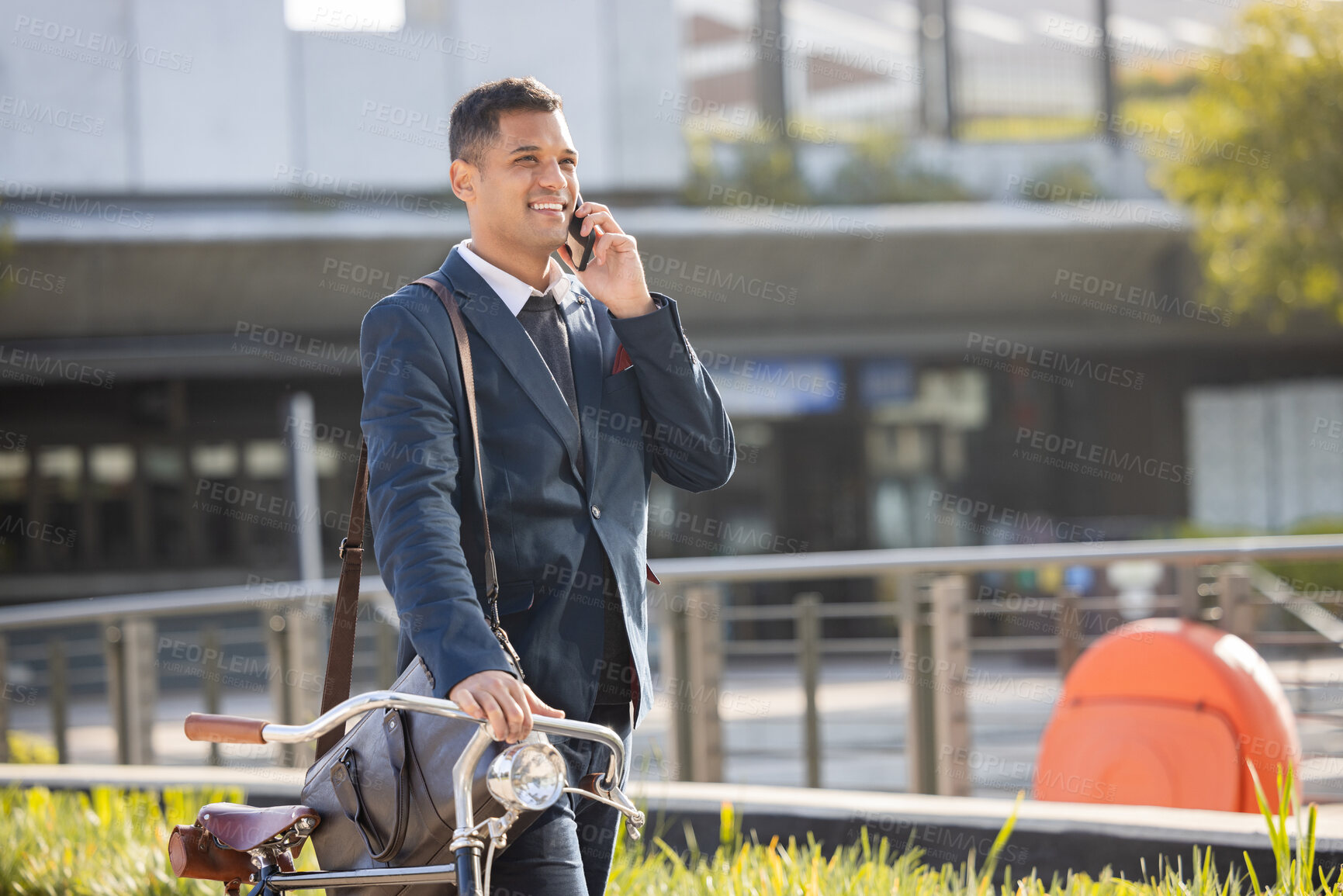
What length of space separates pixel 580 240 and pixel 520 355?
9.7 inches

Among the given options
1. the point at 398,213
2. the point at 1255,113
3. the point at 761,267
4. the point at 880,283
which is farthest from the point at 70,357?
the point at 1255,113

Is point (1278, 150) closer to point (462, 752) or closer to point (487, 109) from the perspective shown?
point (487, 109)

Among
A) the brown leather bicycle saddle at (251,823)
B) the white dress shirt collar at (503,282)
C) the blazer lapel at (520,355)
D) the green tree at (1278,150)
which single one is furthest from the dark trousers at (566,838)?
the green tree at (1278,150)

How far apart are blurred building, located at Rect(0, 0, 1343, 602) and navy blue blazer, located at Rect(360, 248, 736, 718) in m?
12.8

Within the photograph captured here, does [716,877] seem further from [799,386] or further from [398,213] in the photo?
[799,386]

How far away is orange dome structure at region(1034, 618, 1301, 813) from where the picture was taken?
177 inches

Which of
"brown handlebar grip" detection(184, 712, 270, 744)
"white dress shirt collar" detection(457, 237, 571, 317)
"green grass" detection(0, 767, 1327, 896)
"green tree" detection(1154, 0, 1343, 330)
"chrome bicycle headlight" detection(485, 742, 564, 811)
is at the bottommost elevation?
"green grass" detection(0, 767, 1327, 896)

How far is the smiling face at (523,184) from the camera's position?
2.26 metres

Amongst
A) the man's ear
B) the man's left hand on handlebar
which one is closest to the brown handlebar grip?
the man's left hand on handlebar

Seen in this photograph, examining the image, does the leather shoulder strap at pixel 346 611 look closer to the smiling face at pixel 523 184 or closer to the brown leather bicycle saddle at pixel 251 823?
the brown leather bicycle saddle at pixel 251 823

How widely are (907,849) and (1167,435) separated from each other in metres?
15.6

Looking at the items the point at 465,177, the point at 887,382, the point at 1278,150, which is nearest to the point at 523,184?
the point at 465,177

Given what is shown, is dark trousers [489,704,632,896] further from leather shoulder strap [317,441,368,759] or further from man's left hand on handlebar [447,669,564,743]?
leather shoulder strap [317,441,368,759]

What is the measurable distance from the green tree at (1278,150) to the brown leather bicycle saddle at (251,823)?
13056 mm
